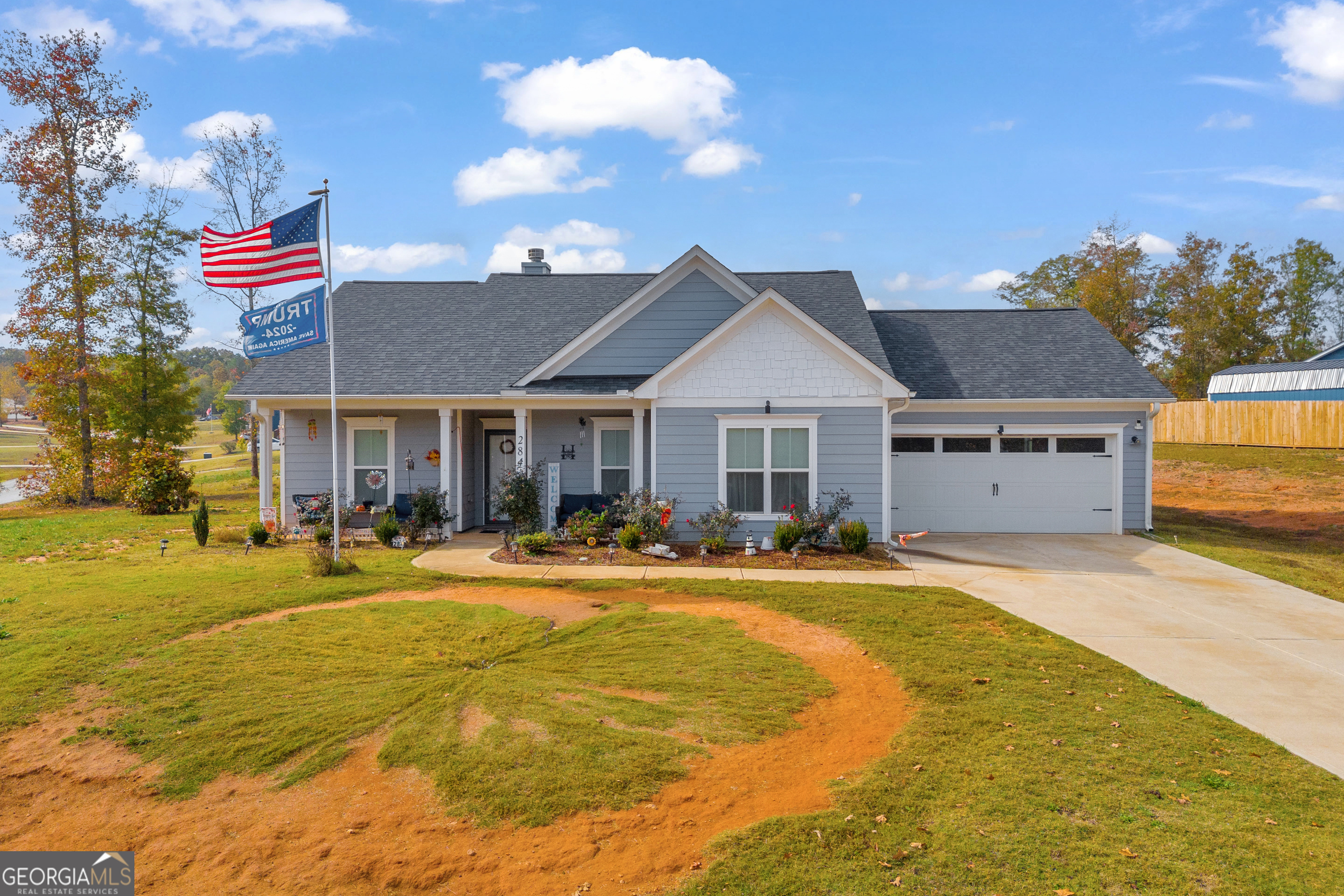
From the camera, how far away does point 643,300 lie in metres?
15.0

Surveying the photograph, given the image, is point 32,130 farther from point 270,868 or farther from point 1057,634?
point 1057,634

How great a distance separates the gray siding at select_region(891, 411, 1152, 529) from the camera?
51.0 feet

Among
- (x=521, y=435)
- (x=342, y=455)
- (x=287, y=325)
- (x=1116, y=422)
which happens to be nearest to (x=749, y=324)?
(x=521, y=435)

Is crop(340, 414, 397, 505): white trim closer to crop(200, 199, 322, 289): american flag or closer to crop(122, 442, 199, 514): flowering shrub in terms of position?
crop(200, 199, 322, 289): american flag

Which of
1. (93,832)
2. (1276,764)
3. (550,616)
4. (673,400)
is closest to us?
(93,832)

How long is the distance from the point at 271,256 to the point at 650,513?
7178mm

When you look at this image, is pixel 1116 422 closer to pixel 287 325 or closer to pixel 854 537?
pixel 854 537

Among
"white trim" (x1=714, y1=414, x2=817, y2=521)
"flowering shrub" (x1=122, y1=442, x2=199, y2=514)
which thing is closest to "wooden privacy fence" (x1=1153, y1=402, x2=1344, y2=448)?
"white trim" (x1=714, y1=414, x2=817, y2=521)

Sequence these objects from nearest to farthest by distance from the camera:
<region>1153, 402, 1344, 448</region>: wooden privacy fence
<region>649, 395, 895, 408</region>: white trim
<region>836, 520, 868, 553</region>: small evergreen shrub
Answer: <region>836, 520, 868, 553</region>: small evergreen shrub < <region>649, 395, 895, 408</region>: white trim < <region>1153, 402, 1344, 448</region>: wooden privacy fence

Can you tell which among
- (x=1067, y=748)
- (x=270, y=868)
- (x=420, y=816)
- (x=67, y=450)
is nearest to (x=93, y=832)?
(x=270, y=868)

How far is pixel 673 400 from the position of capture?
13.5 meters

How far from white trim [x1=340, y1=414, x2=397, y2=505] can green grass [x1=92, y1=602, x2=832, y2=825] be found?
7.24m

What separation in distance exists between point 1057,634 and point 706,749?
494 cm

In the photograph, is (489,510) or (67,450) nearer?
(489,510)
